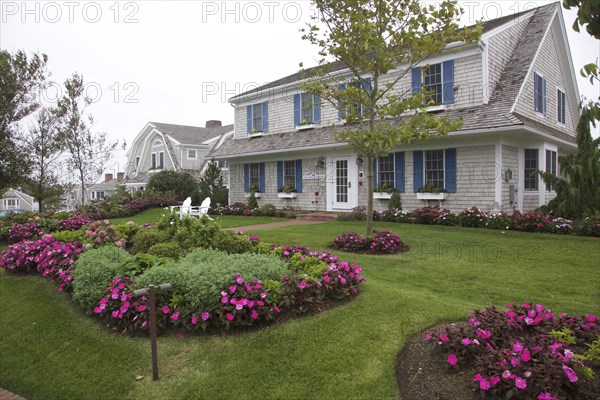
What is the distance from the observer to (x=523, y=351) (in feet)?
9.91

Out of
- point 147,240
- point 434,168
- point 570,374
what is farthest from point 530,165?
point 570,374

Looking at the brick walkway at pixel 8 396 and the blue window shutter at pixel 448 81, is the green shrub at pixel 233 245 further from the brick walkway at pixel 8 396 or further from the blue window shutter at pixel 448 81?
the blue window shutter at pixel 448 81

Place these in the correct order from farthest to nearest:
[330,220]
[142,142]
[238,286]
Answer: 1. [142,142]
2. [330,220]
3. [238,286]

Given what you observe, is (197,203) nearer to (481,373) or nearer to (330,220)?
(330,220)

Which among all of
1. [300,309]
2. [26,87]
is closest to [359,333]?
[300,309]

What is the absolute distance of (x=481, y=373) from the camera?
3.03m

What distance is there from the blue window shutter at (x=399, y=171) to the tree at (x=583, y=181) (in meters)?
4.61

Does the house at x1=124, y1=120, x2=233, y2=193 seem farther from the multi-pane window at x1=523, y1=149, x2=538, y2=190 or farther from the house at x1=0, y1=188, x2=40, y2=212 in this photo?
the house at x1=0, y1=188, x2=40, y2=212

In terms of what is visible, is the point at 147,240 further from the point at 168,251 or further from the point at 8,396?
the point at 8,396

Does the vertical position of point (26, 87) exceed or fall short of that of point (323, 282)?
it exceeds it

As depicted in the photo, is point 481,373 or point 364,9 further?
point 364,9

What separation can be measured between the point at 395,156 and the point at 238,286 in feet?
37.7

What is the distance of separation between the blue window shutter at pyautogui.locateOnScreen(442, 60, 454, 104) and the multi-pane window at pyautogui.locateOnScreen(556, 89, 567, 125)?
6620 mm

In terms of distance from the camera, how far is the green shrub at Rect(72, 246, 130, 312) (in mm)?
4949
